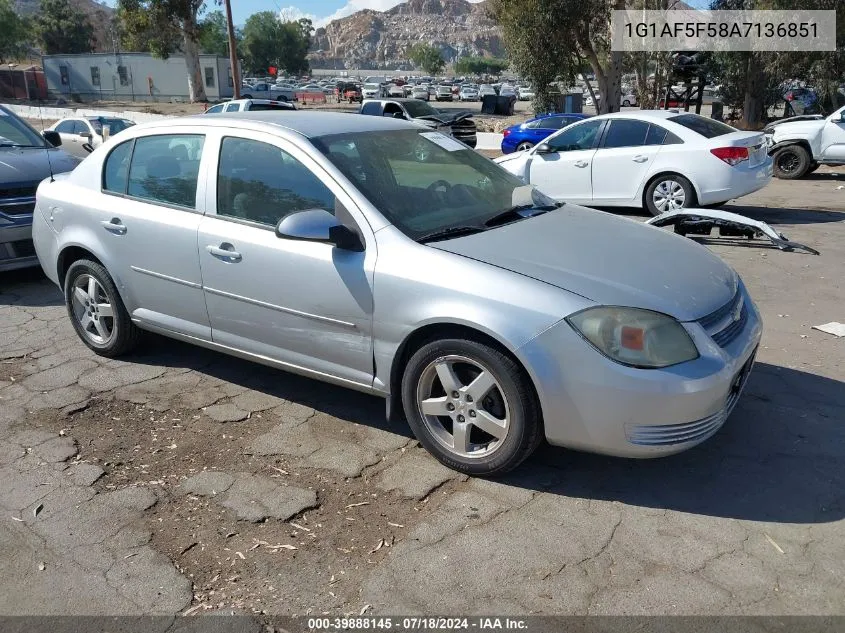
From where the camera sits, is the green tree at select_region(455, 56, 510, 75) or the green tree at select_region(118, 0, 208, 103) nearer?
the green tree at select_region(118, 0, 208, 103)

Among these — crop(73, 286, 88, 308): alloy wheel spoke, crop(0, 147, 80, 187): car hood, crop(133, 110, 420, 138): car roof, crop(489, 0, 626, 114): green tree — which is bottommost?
→ crop(73, 286, 88, 308): alloy wheel spoke

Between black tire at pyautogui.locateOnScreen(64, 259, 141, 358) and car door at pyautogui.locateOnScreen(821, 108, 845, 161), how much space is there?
43.5ft

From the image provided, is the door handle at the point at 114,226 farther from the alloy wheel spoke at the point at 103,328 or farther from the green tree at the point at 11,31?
the green tree at the point at 11,31

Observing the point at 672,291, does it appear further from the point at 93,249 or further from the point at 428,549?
the point at 93,249

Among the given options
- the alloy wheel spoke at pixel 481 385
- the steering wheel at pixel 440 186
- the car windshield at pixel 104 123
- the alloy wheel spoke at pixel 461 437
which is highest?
the car windshield at pixel 104 123

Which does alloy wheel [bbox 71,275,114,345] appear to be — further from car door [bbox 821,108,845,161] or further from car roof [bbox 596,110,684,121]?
car door [bbox 821,108,845,161]

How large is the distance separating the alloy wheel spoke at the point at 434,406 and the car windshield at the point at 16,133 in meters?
6.46

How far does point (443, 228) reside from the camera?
387 cm

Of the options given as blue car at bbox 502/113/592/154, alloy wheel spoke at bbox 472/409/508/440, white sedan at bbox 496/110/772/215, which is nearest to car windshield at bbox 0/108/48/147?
white sedan at bbox 496/110/772/215

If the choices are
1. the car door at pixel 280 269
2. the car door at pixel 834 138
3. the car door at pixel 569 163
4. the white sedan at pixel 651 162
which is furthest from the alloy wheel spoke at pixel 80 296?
the car door at pixel 834 138

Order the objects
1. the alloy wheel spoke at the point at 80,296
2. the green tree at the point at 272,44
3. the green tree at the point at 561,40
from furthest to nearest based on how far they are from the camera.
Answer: the green tree at the point at 272,44 → the green tree at the point at 561,40 → the alloy wheel spoke at the point at 80,296

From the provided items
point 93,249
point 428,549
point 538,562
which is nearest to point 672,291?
point 538,562

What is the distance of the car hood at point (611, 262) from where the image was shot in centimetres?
337

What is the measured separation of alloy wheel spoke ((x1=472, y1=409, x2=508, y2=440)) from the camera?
347 cm
